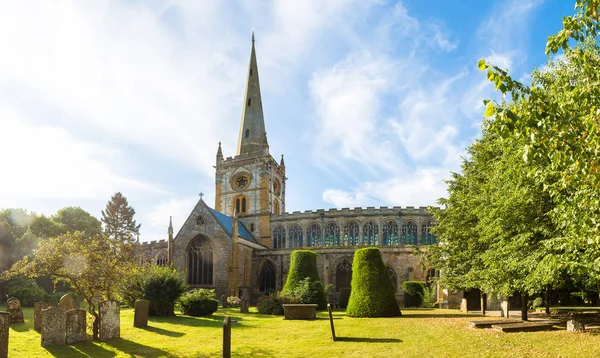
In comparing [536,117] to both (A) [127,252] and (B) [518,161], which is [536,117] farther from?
(A) [127,252]

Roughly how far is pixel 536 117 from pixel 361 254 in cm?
1804

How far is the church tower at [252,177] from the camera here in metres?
51.2

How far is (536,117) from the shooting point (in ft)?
21.1

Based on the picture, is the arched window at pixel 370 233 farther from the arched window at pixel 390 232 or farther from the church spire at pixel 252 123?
the church spire at pixel 252 123

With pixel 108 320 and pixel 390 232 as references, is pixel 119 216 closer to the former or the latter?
pixel 390 232

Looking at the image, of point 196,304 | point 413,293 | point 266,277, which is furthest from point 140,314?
point 266,277

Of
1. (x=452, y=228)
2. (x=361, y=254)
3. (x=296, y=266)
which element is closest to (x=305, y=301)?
(x=296, y=266)

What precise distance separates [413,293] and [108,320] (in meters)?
25.1

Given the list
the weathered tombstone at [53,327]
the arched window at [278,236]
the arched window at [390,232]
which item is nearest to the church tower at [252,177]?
the arched window at [278,236]

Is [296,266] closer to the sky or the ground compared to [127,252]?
closer to the ground

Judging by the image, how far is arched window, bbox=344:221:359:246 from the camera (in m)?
47.6

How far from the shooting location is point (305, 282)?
88.3 ft

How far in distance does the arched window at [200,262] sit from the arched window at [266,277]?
543 cm

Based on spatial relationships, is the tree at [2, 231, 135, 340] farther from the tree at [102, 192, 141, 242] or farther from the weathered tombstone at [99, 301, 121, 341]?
the tree at [102, 192, 141, 242]
